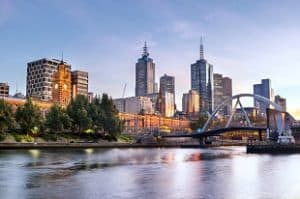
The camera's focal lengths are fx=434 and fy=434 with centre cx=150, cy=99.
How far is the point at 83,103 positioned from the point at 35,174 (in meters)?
123

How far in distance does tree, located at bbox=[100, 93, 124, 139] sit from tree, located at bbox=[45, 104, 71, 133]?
2101 centimetres

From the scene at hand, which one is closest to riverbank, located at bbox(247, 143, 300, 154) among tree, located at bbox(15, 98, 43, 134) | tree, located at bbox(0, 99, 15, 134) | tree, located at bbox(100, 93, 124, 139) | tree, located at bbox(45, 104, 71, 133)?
tree, located at bbox(100, 93, 124, 139)

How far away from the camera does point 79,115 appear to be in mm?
167500

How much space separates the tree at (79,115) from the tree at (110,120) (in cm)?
861

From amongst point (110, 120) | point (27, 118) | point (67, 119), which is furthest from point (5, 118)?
point (110, 120)

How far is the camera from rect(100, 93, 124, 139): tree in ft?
587

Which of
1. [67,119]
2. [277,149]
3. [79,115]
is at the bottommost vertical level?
[277,149]

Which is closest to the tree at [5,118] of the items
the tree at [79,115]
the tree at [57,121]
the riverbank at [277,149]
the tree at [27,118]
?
the tree at [27,118]

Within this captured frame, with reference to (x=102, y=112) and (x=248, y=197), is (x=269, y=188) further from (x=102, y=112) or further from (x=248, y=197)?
(x=102, y=112)

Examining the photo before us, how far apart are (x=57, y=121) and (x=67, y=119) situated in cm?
414

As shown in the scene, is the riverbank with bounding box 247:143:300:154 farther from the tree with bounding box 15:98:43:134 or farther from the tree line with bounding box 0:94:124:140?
the tree with bounding box 15:98:43:134

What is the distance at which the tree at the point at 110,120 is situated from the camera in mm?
179000

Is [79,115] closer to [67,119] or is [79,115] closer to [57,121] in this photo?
[67,119]

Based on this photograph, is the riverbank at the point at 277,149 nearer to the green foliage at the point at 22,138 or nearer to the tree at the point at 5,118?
the green foliage at the point at 22,138
